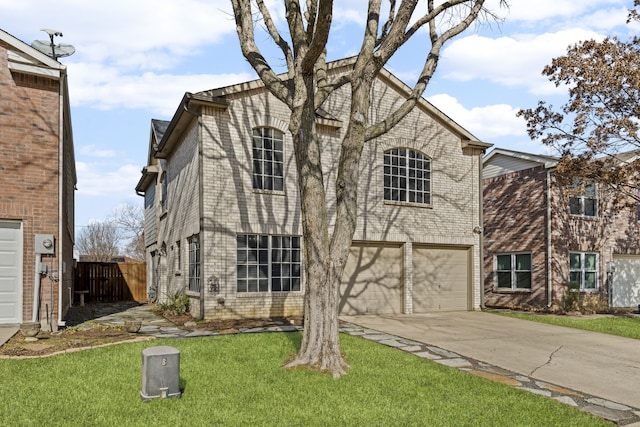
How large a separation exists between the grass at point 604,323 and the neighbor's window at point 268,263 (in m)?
7.07

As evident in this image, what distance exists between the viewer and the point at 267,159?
13867 millimetres

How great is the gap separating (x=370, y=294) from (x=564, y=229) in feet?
28.9

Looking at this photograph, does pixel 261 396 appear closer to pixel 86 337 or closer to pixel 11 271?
pixel 86 337

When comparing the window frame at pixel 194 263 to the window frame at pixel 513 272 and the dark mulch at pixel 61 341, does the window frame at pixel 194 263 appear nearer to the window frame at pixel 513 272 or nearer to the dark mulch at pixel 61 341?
the dark mulch at pixel 61 341

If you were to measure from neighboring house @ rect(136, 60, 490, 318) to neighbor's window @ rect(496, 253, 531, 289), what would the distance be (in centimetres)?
349

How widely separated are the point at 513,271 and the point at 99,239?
45.7 metres

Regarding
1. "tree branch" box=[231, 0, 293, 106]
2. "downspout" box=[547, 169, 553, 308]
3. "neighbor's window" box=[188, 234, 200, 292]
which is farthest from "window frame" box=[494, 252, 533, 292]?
"tree branch" box=[231, 0, 293, 106]

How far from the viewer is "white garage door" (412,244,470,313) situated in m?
16.2

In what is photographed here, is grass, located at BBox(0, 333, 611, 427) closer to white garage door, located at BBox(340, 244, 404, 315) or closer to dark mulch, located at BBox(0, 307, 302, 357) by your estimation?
dark mulch, located at BBox(0, 307, 302, 357)

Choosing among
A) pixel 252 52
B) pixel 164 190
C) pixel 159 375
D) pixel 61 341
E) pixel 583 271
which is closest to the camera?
pixel 159 375

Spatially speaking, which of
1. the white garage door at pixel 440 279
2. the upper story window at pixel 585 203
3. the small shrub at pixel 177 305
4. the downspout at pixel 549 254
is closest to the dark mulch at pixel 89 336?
the small shrub at pixel 177 305

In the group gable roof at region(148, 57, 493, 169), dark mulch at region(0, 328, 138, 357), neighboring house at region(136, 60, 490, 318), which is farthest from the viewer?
neighboring house at region(136, 60, 490, 318)

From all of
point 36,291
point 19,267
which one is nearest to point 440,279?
point 36,291

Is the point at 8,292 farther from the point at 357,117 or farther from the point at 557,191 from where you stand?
the point at 557,191
